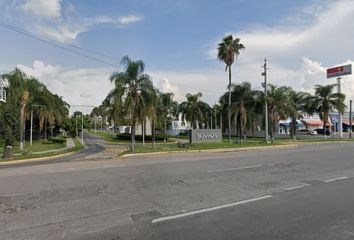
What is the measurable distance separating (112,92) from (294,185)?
20447 mm

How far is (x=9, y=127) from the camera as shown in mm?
23984

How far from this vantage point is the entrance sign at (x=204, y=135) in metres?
36.3

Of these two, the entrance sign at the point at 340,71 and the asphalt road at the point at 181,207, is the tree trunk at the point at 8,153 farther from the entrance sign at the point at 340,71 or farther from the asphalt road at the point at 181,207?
the entrance sign at the point at 340,71

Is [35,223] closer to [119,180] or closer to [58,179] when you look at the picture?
[119,180]

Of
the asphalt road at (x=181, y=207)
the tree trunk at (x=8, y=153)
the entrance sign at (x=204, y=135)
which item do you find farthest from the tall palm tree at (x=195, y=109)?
the asphalt road at (x=181, y=207)

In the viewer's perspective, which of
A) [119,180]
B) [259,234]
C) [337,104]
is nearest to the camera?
[259,234]

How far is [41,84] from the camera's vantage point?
50.7 meters

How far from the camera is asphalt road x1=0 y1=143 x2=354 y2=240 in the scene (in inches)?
216

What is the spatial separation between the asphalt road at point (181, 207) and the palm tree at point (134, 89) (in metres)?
16.0

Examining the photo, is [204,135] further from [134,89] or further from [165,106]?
[165,106]

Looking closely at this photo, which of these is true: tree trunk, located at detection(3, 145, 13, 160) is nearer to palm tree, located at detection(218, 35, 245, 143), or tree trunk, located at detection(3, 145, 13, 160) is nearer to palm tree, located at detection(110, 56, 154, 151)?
palm tree, located at detection(110, 56, 154, 151)

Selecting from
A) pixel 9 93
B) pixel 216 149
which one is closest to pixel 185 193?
pixel 216 149

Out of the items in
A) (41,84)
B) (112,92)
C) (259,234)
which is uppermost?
(41,84)

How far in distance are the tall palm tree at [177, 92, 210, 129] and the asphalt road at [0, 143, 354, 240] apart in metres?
46.6
